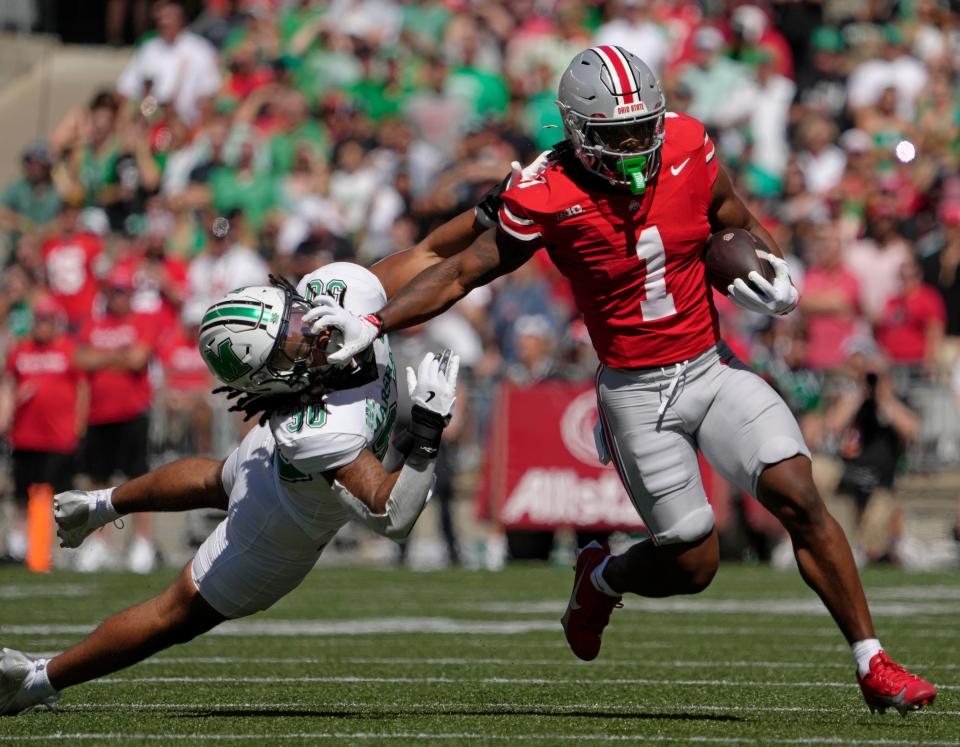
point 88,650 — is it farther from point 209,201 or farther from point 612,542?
point 209,201

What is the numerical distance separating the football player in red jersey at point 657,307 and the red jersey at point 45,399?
295 inches

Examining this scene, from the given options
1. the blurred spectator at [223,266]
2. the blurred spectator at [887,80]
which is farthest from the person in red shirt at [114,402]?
the blurred spectator at [887,80]

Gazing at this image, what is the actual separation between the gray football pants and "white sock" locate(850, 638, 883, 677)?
61 centimetres

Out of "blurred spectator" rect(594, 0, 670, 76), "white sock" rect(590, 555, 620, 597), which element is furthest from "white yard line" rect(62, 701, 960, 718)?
"blurred spectator" rect(594, 0, 670, 76)

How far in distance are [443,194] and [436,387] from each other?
9138 mm

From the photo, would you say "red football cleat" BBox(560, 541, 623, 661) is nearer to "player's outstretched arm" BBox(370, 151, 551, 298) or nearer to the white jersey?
the white jersey

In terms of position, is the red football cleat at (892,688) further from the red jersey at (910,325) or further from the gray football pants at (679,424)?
the red jersey at (910,325)

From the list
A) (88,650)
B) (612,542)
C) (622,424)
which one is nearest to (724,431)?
(622,424)

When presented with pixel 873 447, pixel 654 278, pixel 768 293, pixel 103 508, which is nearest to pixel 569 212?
pixel 654 278

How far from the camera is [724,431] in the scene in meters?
5.89

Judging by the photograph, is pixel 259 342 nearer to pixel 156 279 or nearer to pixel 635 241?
pixel 635 241

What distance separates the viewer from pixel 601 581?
6.35 metres

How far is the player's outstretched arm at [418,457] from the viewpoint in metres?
5.23

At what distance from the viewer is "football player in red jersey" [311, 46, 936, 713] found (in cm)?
571
